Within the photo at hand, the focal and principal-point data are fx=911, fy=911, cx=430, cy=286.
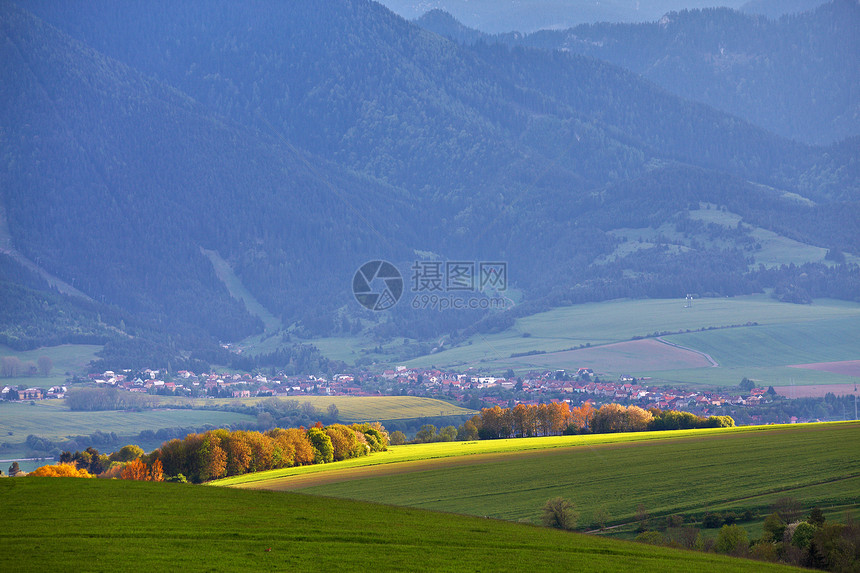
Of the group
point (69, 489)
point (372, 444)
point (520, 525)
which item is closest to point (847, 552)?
point (520, 525)

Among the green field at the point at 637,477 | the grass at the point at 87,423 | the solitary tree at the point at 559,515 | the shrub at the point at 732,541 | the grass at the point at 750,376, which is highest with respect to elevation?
the grass at the point at 750,376

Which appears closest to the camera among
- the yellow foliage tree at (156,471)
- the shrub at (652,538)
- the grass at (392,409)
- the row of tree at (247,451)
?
the shrub at (652,538)

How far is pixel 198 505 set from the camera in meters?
41.1

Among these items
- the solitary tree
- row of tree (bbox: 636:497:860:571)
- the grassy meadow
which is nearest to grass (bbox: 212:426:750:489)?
the grassy meadow

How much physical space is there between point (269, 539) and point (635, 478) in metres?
31.8

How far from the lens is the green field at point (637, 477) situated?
167ft

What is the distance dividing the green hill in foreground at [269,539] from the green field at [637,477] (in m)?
11.8

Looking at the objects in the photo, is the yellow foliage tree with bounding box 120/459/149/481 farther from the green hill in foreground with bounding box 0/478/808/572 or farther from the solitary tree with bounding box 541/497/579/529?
the solitary tree with bounding box 541/497/579/529

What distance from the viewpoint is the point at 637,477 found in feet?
195

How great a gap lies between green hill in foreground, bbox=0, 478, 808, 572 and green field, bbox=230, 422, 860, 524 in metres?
11.8

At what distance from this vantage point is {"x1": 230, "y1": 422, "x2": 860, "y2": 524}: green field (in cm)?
5094

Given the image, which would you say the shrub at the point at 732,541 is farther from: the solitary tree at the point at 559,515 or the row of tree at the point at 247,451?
the row of tree at the point at 247,451

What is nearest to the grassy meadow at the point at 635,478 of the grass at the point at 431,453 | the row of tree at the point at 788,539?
the grass at the point at 431,453

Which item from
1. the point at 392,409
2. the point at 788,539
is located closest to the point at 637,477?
the point at 788,539
